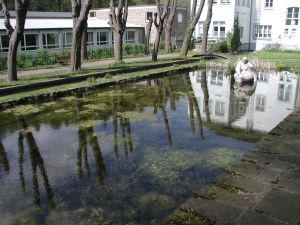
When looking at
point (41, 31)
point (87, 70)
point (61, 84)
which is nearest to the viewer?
point (61, 84)

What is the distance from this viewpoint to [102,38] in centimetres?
3450

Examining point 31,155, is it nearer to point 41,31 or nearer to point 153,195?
point 153,195

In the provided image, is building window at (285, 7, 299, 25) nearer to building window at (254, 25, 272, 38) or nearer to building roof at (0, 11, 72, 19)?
building window at (254, 25, 272, 38)

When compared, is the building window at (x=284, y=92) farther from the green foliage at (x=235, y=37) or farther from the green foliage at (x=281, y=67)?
the green foliage at (x=235, y=37)

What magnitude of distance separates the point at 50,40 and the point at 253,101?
23101mm

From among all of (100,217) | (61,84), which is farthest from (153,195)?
(61,84)

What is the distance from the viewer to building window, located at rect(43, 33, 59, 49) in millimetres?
29628

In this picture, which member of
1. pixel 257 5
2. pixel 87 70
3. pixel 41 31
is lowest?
pixel 87 70

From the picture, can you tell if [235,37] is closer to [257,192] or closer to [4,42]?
[4,42]

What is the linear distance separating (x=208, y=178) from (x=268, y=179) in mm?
1070

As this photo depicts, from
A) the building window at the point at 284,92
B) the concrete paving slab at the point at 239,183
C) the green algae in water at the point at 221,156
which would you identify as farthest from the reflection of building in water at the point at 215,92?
the concrete paving slab at the point at 239,183

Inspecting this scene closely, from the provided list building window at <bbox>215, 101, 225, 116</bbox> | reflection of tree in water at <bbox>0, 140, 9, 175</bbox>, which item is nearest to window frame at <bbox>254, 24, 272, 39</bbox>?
building window at <bbox>215, 101, 225, 116</bbox>

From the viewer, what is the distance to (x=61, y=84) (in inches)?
587

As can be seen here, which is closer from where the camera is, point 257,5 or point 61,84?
point 61,84
